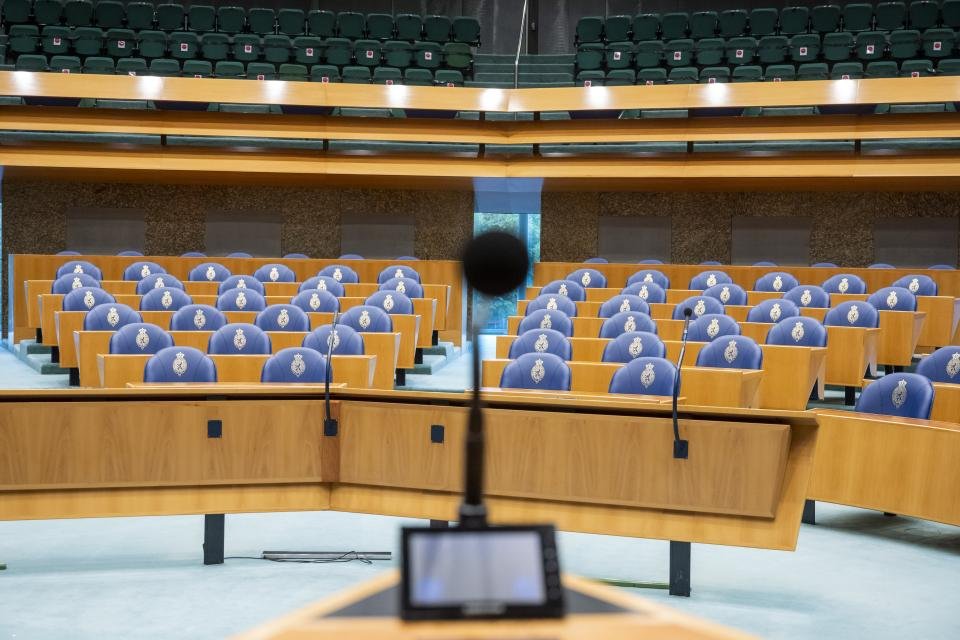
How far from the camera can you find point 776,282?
11594mm

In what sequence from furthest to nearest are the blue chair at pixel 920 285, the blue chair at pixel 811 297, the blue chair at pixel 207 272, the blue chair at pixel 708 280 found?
the blue chair at pixel 207 272, the blue chair at pixel 708 280, the blue chair at pixel 920 285, the blue chair at pixel 811 297

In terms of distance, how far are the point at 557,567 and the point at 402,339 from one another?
8177mm

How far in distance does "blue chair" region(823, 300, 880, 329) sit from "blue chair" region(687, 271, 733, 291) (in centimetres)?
241

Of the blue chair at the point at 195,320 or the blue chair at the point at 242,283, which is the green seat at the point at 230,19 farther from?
the blue chair at the point at 195,320

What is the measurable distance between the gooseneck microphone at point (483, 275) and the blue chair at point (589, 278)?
34.9 ft

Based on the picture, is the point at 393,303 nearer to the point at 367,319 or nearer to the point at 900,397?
the point at 367,319

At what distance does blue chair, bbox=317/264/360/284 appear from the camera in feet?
38.9

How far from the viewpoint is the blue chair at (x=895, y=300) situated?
9.72 m

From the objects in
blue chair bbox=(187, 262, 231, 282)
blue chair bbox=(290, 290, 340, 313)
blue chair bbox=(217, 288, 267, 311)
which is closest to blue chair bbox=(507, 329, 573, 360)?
blue chair bbox=(290, 290, 340, 313)

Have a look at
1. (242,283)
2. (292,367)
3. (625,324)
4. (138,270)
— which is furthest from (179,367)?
(138,270)

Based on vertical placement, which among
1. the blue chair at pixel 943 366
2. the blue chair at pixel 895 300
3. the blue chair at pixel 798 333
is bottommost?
the blue chair at pixel 943 366

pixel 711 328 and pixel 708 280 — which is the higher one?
pixel 708 280

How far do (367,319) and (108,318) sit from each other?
6.81 ft

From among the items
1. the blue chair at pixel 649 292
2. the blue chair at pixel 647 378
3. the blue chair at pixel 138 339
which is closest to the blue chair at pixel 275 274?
the blue chair at pixel 649 292
